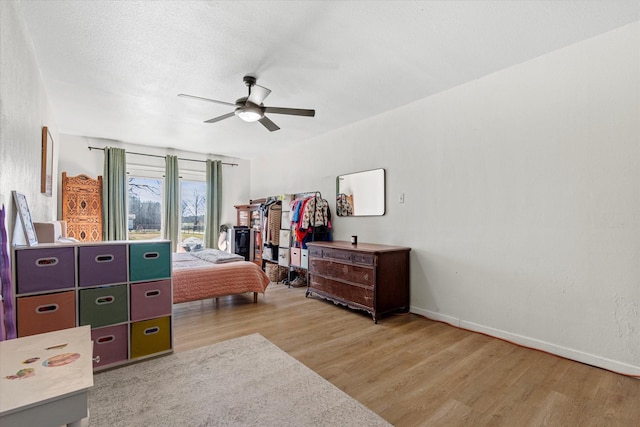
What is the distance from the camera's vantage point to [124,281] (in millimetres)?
2357

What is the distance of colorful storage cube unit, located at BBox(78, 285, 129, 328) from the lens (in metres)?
2.19

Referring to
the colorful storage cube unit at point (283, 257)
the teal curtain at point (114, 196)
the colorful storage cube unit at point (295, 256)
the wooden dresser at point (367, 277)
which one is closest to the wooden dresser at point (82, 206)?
the teal curtain at point (114, 196)

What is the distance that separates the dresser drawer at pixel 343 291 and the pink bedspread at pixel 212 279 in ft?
2.42

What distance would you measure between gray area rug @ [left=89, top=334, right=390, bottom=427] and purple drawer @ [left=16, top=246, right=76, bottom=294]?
74 centimetres

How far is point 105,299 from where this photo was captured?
7.48ft

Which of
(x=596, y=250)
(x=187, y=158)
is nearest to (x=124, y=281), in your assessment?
(x=596, y=250)

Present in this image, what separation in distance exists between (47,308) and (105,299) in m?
0.33

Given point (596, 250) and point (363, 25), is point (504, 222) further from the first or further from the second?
point (363, 25)

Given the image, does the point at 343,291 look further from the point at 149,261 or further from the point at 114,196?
the point at 114,196

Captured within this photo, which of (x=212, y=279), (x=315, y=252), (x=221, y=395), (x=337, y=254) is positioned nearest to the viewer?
(x=221, y=395)

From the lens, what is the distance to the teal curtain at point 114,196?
17.7ft

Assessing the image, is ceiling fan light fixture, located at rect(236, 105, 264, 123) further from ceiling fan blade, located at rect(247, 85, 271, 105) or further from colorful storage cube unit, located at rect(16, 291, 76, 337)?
colorful storage cube unit, located at rect(16, 291, 76, 337)

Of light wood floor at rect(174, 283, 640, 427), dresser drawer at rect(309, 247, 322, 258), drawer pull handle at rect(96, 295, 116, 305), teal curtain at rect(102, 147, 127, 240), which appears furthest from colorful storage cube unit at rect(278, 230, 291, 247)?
drawer pull handle at rect(96, 295, 116, 305)

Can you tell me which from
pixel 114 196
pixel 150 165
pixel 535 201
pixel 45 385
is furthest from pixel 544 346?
pixel 150 165
